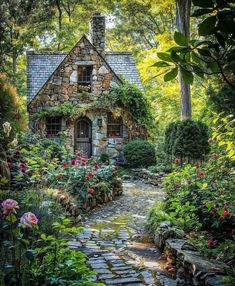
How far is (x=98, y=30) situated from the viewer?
1764 cm

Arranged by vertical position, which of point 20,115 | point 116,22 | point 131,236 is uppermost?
point 116,22

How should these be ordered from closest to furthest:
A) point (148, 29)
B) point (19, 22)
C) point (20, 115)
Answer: point (20, 115), point (19, 22), point (148, 29)

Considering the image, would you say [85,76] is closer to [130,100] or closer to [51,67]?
[51,67]

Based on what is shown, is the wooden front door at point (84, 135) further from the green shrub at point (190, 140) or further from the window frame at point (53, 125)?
the green shrub at point (190, 140)

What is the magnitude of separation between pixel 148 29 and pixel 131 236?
787 inches

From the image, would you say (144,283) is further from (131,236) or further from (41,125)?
(41,125)

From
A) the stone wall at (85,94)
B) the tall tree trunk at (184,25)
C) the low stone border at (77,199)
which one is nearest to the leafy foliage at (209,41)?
the low stone border at (77,199)

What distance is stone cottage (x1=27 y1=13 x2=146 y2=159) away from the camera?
660 inches

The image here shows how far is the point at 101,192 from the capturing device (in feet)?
30.5

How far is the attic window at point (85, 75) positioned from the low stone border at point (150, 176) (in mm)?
5059

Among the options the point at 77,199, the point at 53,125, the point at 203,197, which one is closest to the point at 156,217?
the point at 203,197

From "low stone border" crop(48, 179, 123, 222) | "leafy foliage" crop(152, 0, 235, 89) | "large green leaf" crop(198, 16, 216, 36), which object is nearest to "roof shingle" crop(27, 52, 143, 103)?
"low stone border" crop(48, 179, 123, 222)

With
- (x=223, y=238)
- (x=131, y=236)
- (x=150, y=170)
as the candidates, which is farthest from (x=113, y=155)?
(x=223, y=238)

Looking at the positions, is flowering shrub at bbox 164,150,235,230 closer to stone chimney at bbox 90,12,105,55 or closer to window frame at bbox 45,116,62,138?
window frame at bbox 45,116,62,138
